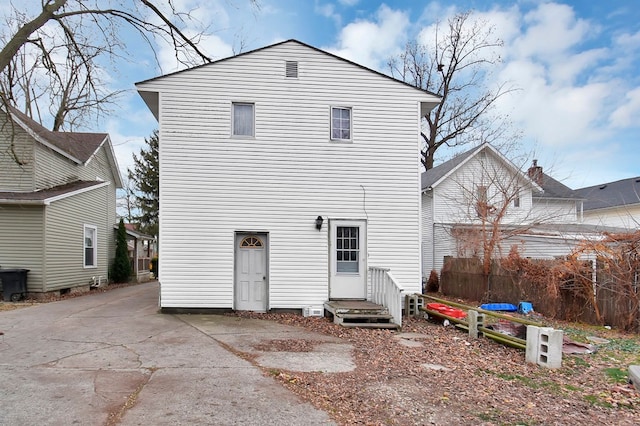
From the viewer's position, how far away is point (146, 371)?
5676mm

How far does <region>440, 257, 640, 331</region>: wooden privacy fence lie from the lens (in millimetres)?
9445

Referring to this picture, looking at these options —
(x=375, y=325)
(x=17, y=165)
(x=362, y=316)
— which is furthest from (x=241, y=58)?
(x=17, y=165)

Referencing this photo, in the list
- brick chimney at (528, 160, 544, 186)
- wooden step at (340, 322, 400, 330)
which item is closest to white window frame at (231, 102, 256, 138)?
wooden step at (340, 322, 400, 330)

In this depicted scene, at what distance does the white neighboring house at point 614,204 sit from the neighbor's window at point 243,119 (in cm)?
2553

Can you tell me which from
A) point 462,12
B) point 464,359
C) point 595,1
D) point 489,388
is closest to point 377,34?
point 595,1

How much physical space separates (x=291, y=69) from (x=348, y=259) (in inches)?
203

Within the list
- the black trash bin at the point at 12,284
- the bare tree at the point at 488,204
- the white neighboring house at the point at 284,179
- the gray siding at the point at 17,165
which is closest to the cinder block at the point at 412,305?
the white neighboring house at the point at 284,179

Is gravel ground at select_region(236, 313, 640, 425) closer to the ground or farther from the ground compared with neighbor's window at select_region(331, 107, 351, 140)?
closer to the ground

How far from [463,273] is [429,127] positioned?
16.2 m

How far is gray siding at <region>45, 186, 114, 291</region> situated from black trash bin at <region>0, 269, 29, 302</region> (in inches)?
29.4

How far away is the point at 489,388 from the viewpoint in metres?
5.38

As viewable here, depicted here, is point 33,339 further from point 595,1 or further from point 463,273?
point 595,1

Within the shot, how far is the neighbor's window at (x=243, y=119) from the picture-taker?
10.6 metres

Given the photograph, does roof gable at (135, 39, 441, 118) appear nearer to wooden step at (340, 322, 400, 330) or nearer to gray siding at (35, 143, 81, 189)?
gray siding at (35, 143, 81, 189)
